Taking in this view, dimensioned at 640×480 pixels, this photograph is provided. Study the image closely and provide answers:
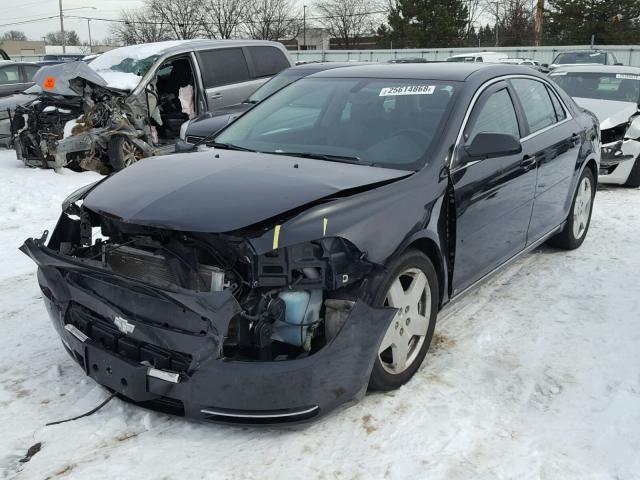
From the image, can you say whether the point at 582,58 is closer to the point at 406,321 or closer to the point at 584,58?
the point at 584,58

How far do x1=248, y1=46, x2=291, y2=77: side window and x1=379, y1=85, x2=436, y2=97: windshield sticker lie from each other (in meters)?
6.51

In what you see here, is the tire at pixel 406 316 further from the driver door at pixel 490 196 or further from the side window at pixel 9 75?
the side window at pixel 9 75

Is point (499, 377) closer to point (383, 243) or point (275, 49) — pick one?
point (383, 243)

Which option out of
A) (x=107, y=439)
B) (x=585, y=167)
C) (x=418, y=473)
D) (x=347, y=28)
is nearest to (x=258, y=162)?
(x=107, y=439)

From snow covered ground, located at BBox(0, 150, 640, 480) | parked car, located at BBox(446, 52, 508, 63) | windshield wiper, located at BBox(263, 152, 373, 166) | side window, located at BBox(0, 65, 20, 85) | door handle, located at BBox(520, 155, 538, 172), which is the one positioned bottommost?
snow covered ground, located at BBox(0, 150, 640, 480)

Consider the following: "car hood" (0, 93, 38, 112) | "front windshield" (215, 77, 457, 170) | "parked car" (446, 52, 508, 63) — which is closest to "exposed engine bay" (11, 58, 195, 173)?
"car hood" (0, 93, 38, 112)

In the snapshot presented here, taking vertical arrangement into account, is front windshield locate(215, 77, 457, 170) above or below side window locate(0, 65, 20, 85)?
below

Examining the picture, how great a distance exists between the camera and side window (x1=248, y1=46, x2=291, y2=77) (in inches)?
403

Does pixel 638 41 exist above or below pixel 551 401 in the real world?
above

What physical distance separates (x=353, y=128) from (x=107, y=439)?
225cm

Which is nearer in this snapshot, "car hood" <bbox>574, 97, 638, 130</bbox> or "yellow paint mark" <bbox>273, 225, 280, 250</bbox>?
"yellow paint mark" <bbox>273, 225, 280, 250</bbox>

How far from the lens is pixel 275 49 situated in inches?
424

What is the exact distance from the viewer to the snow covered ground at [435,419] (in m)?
2.65

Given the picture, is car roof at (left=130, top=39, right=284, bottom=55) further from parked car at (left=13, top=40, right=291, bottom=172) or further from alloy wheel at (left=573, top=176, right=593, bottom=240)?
alloy wheel at (left=573, top=176, right=593, bottom=240)
